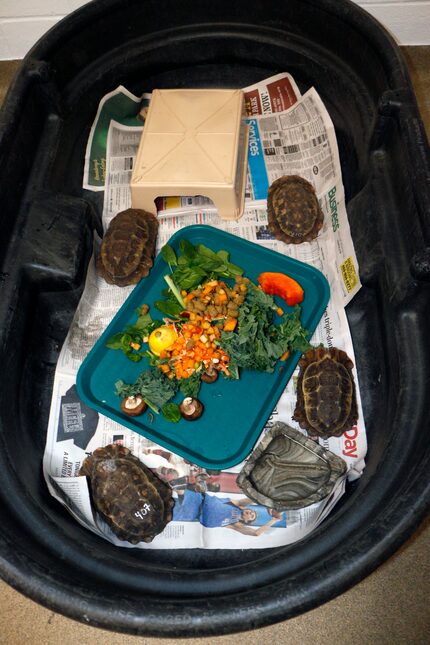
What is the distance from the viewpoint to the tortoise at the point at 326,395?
124 cm

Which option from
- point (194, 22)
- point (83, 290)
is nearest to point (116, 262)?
point (83, 290)

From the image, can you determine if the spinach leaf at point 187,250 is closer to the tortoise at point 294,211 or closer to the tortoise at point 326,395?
the tortoise at point 294,211

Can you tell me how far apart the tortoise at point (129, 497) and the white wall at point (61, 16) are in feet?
5.05

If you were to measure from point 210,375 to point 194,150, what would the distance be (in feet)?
2.07

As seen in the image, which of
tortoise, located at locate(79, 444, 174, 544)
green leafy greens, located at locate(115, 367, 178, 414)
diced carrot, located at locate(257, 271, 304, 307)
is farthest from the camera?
diced carrot, located at locate(257, 271, 304, 307)

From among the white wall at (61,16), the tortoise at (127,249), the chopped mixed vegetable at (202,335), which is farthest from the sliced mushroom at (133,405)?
the white wall at (61,16)

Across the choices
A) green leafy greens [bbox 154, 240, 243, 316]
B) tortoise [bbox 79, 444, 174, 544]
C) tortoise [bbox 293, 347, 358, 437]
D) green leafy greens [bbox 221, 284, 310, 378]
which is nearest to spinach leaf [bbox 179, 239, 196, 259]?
green leafy greens [bbox 154, 240, 243, 316]

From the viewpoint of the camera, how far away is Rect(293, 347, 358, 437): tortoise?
1241 millimetres

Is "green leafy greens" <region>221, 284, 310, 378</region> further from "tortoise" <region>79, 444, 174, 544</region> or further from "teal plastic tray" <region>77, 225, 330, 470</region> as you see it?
"tortoise" <region>79, 444, 174, 544</region>

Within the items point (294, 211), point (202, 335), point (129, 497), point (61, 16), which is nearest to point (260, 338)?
point (202, 335)

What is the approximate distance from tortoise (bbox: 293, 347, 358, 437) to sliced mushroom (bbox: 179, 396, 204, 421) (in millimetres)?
233

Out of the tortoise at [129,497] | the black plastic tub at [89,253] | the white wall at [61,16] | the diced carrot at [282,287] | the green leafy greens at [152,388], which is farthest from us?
the white wall at [61,16]

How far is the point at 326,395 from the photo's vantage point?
125 cm

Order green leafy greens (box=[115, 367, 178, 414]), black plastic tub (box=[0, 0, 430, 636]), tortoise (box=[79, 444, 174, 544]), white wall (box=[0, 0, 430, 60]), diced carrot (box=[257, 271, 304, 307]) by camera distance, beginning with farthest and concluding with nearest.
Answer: white wall (box=[0, 0, 430, 60]) → diced carrot (box=[257, 271, 304, 307]) → green leafy greens (box=[115, 367, 178, 414]) → tortoise (box=[79, 444, 174, 544]) → black plastic tub (box=[0, 0, 430, 636])
